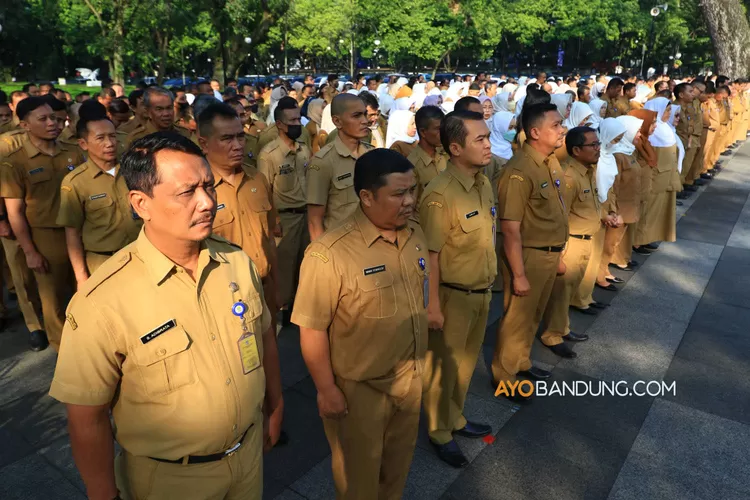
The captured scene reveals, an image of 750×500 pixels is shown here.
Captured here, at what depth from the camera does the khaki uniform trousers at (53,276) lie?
4.73 meters

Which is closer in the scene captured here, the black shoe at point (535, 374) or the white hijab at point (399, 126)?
the black shoe at point (535, 374)

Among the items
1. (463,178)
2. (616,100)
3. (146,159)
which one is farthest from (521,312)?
(616,100)

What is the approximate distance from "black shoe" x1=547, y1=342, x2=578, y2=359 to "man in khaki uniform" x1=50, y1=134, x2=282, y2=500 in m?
3.59

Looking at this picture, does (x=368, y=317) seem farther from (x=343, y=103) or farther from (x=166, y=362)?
(x=343, y=103)

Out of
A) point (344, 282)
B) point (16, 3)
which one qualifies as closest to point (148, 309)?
point (344, 282)

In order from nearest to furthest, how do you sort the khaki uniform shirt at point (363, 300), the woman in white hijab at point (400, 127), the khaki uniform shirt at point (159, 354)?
the khaki uniform shirt at point (159, 354), the khaki uniform shirt at point (363, 300), the woman in white hijab at point (400, 127)

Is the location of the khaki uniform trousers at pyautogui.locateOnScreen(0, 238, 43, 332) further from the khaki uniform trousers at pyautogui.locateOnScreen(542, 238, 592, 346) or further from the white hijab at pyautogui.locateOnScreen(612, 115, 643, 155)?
the white hijab at pyautogui.locateOnScreen(612, 115, 643, 155)

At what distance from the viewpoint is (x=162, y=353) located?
1.73m

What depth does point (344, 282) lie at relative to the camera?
2400mm

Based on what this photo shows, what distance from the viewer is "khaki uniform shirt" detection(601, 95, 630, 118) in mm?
9320

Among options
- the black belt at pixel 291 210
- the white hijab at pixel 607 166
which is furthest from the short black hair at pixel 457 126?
the white hijab at pixel 607 166

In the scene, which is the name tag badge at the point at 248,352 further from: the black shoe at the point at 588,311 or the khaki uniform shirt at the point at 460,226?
the black shoe at the point at 588,311

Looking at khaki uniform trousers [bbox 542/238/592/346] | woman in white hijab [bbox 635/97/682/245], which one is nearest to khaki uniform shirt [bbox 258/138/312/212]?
khaki uniform trousers [bbox 542/238/592/346]

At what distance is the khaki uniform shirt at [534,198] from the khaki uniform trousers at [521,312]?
15 cm
